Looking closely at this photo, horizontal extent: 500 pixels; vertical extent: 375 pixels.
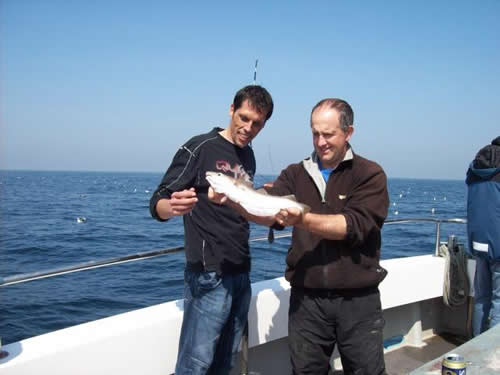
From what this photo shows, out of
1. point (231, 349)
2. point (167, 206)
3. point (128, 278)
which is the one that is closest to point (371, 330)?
point (231, 349)

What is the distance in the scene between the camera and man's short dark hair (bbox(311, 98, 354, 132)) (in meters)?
2.97

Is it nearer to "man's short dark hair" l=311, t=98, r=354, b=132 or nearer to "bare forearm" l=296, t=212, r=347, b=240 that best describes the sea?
"man's short dark hair" l=311, t=98, r=354, b=132

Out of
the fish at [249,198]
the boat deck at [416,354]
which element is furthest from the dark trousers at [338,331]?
the boat deck at [416,354]

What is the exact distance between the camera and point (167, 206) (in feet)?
9.29

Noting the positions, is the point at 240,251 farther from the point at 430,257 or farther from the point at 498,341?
the point at 430,257

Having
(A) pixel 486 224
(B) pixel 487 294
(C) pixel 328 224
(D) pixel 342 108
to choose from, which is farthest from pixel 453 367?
(B) pixel 487 294

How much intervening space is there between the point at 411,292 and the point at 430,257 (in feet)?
2.52

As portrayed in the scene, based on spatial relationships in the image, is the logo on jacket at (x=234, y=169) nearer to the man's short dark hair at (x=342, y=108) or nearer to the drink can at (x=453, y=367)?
the man's short dark hair at (x=342, y=108)

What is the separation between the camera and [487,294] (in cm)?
461

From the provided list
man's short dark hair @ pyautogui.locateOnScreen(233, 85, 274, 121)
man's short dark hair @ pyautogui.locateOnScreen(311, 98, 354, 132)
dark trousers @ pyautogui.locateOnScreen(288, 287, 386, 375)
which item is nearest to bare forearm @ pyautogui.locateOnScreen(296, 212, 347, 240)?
dark trousers @ pyautogui.locateOnScreen(288, 287, 386, 375)

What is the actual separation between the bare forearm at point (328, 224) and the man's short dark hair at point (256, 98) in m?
0.91

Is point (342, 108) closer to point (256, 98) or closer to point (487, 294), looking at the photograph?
point (256, 98)

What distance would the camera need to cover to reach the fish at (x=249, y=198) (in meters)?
2.77

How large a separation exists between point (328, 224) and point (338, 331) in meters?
0.86
